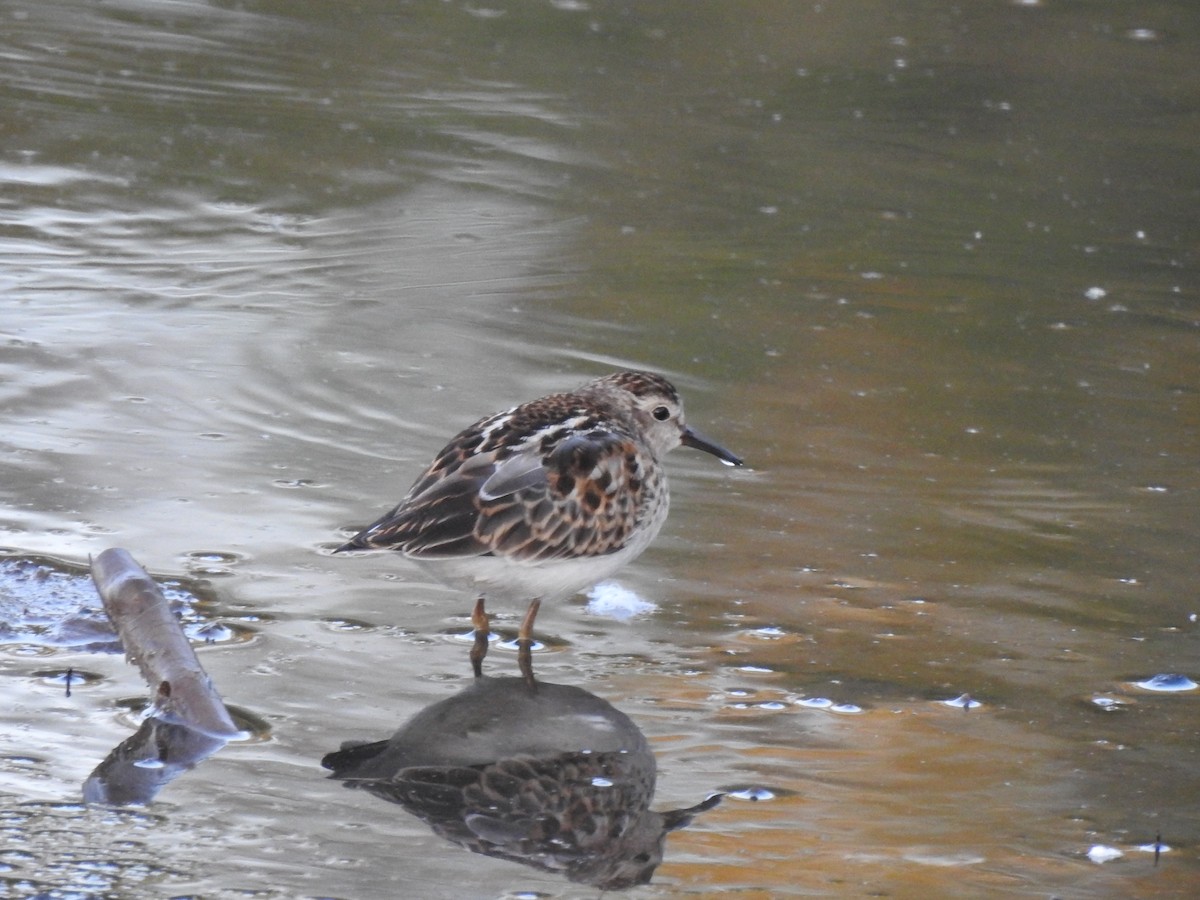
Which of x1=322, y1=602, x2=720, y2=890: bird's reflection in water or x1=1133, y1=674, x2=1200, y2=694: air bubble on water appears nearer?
x1=322, y1=602, x2=720, y2=890: bird's reflection in water

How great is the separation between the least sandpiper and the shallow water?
267 millimetres

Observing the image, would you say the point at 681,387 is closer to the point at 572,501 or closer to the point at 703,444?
the point at 703,444

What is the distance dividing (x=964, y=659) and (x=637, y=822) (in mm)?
1658

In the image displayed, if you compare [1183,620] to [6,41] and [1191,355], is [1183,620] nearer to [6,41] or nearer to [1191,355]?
[1191,355]

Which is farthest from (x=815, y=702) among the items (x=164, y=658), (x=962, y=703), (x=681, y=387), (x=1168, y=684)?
(x=681, y=387)

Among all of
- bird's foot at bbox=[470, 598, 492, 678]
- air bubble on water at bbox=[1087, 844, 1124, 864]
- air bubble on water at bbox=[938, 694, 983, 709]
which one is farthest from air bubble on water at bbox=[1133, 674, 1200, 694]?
bird's foot at bbox=[470, 598, 492, 678]

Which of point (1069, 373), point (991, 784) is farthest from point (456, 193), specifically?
point (991, 784)

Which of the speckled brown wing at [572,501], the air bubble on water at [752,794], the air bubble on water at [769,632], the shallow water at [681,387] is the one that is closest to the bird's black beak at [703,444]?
the shallow water at [681,387]

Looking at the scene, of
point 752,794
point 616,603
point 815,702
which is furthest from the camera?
point 616,603

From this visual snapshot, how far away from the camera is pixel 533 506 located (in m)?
5.66

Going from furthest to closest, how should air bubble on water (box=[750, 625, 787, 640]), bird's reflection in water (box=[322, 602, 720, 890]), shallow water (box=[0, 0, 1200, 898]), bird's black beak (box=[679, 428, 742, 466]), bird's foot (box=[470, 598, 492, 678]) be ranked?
bird's black beak (box=[679, 428, 742, 466])
air bubble on water (box=[750, 625, 787, 640])
bird's foot (box=[470, 598, 492, 678])
shallow water (box=[0, 0, 1200, 898])
bird's reflection in water (box=[322, 602, 720, 890])

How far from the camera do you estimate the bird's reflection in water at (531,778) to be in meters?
4.42

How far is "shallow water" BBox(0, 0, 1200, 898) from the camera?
15.5 feet

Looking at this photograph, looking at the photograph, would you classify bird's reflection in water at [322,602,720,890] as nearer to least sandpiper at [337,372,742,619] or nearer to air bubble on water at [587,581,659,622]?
least sandpiper at [337,372,742,619]
